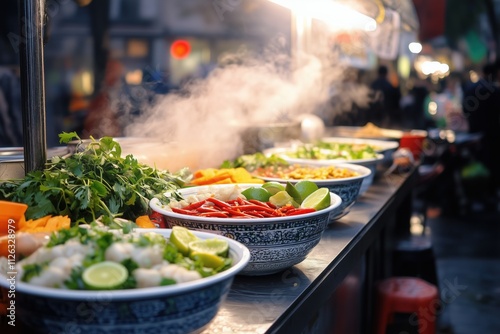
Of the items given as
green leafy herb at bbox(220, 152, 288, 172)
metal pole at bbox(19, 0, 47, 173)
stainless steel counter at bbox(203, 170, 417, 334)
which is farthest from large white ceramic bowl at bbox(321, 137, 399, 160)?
metal pole at bbox(19, 0, 47, 173)

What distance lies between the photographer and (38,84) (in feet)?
6.39

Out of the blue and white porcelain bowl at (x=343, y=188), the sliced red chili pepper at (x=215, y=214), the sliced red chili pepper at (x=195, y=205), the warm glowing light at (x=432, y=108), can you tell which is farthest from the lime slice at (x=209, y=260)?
the warm glowing light at (x=432, y=108)

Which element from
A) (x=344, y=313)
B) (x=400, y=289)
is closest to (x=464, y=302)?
(x=400, y=289)

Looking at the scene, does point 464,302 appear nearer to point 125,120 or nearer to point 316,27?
point 316,27

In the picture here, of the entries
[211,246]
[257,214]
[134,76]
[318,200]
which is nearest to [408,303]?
[318,200]

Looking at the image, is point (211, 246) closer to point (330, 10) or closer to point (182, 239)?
point (182, 239)

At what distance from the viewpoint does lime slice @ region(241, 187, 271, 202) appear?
87.6 inches

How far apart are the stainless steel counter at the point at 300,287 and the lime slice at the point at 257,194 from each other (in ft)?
0.92

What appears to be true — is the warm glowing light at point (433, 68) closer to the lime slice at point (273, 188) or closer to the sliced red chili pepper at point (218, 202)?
the lime slice at point (273, 188)

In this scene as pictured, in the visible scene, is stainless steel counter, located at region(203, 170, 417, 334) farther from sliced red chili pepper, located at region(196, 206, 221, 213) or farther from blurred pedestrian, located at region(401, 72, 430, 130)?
blurred pedestrian, located at region(401, 72, 430, 130)

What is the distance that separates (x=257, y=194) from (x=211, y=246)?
2.13ft

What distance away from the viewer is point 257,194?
2234mm

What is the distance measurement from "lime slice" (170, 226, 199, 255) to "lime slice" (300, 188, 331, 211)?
603 millimetres

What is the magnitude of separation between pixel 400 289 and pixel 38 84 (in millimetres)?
2679
